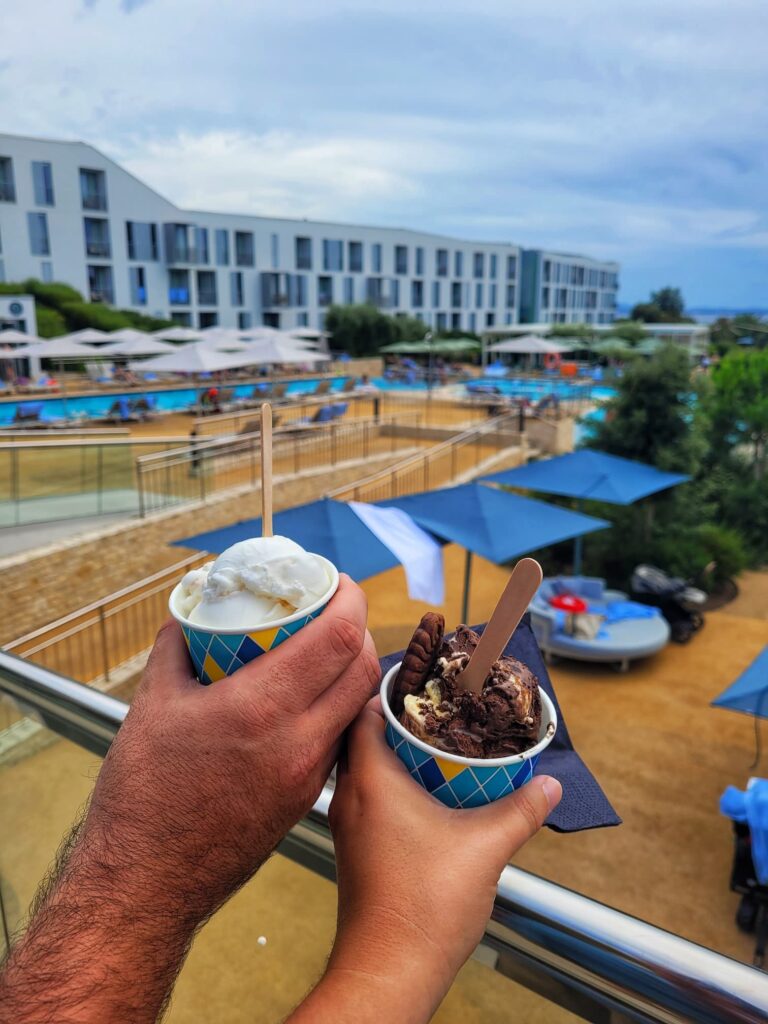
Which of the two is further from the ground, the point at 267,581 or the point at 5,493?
the point at 267,581

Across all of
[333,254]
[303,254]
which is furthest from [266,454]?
[333,254]

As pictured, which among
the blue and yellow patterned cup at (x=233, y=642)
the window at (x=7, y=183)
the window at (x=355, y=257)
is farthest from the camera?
the window at (x=355, y=257)

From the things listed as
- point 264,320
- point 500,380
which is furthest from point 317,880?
point 264,320

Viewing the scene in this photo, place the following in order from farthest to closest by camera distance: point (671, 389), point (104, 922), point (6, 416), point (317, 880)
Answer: point (6, 416) → point (671, 389) → point (317, 880) → point (104, 922)

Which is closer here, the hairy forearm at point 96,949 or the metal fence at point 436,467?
the hairy forearm at point 96,949

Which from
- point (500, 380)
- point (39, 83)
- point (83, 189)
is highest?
point (39, 83)

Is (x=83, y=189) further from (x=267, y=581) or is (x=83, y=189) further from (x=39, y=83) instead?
(x=267, y=581)

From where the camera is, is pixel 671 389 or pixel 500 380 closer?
pixel 671 389

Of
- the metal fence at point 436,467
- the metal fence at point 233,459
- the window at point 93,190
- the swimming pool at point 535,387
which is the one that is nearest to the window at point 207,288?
the window at point 93,190

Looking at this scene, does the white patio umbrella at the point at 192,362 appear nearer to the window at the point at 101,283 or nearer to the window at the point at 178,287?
the window at the point at 101,283
